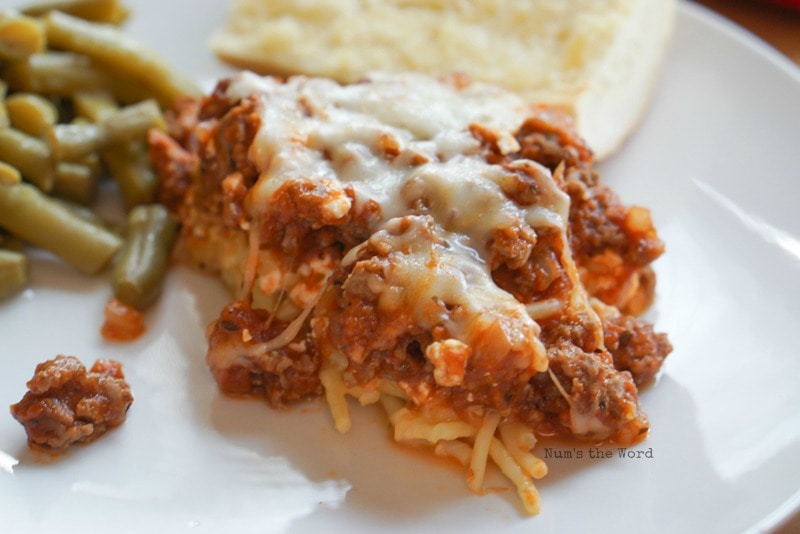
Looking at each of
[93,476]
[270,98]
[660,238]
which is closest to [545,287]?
[660,238]

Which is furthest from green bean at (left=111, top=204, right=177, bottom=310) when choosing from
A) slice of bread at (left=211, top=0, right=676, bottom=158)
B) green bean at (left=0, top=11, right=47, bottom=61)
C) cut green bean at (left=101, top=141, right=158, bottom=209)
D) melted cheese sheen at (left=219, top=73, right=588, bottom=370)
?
slice of bread at (left=211, top=0, right=676, bottom=158)

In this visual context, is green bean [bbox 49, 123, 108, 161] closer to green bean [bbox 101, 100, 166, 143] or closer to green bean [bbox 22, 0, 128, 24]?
green bean [bbox 101, 100, 166, 143]

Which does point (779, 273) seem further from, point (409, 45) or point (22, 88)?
point (22, 88)

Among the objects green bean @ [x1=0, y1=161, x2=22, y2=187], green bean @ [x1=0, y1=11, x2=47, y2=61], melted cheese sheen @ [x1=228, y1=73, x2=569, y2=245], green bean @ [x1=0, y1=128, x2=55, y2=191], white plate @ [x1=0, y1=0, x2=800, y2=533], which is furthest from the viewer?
green bean @ [x1=0, y1=11, x2=47, y2=61]

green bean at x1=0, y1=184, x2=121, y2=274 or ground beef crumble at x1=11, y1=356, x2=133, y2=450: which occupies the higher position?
ground beef crumble at x1=11, y1=356, x2=133, y2=450

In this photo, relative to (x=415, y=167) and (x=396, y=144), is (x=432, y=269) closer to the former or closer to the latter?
(x=415, y=167)

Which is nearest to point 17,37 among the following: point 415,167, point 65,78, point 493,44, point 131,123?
point 65,78

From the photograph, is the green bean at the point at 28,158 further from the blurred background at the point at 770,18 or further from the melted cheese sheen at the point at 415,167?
the blurred background at the point at 770,18
